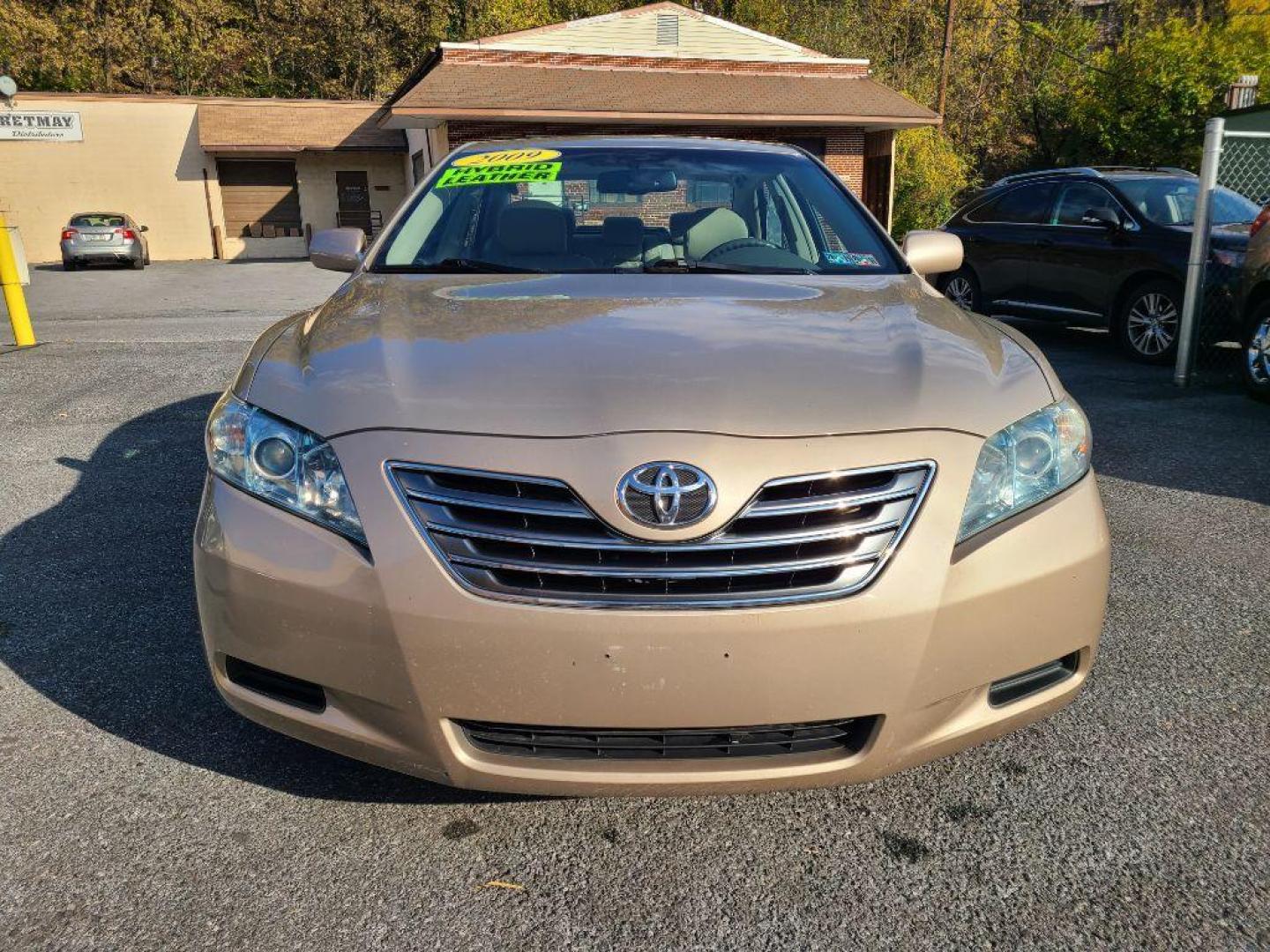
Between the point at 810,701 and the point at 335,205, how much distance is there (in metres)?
33.5

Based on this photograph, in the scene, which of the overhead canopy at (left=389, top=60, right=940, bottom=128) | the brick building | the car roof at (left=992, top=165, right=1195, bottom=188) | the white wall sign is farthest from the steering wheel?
the white wall sign

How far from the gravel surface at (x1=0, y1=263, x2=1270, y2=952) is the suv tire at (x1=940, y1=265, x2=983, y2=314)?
693 centimetres

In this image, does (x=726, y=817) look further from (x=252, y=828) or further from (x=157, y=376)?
(x=157, y=376)

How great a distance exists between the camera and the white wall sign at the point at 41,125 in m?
29.5

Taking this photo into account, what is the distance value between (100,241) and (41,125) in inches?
308

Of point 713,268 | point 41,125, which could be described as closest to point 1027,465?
point 713,268

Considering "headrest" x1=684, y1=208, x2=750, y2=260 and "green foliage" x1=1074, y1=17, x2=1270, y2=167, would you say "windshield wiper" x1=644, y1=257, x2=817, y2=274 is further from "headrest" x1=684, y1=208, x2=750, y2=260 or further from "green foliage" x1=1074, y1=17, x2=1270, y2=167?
"green foliage" x1=1074, y1=17, x2=1270, y2=167

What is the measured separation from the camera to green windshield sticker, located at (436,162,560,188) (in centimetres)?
351

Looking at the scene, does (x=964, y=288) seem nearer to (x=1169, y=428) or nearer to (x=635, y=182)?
(x=1169, y=428)

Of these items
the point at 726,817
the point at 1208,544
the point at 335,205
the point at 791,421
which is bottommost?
the point at 335,205

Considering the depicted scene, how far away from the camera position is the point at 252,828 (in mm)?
2176

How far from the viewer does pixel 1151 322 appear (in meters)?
8.15

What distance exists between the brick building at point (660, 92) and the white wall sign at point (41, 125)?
41.6 ft

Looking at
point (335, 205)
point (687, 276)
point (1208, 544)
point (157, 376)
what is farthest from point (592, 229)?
point (335, 205)
